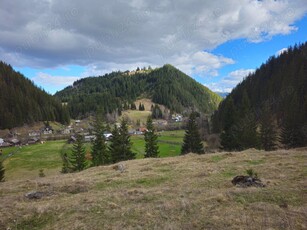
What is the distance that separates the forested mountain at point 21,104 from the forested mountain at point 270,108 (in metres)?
134

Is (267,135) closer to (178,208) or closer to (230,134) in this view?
(230,134)

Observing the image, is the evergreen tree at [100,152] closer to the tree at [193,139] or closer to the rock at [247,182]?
the tree at [193,139]

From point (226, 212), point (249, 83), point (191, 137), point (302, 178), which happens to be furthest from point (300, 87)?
point (226, 212)

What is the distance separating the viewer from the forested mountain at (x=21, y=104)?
6093 inches

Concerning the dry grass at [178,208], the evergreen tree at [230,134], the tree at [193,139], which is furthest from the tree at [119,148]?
the dry grass at [178,208]

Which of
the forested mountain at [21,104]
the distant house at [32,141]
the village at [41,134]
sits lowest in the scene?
the distant house at [32,141]

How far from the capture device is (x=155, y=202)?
13250 millimetres

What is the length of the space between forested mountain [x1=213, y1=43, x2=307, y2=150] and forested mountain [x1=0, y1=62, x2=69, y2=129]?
439 ft

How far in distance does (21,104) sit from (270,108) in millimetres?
173486

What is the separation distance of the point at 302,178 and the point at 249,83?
173 metres

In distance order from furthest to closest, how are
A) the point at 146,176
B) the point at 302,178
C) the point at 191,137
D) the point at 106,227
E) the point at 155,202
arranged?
the point at 191,137 → the point at 146,176 → the point at 302,178 → the point at 155,202 → the point at 106,227

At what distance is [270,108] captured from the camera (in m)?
126

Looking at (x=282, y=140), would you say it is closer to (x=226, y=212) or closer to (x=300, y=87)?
(x=226, y=212)

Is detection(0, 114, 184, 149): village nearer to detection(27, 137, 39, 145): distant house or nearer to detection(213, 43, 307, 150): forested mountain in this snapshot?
detection(27, 137, 39, 145): distant house
